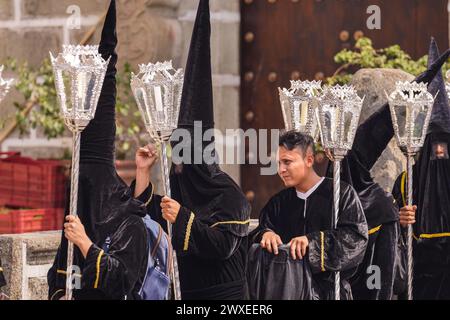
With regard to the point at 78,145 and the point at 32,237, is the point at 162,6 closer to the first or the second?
the point at 32,237

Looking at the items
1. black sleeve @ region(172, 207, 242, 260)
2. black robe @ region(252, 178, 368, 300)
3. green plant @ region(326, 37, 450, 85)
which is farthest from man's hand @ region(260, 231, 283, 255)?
green plant @ region(326, 37, 450, 85)

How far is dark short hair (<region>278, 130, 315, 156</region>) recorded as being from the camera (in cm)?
793

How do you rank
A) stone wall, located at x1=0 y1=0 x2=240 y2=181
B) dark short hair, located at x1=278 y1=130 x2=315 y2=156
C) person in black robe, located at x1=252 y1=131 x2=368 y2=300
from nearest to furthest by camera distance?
person in black robe, located at x1=252 y1=131 x2=368 y2=300
dark short hair, located at x1=278 y1=130 x2=315 y2=156
stone wall, located at x1=0 y1=0 x2=240 y2=181

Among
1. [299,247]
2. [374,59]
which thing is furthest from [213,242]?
[374,59]

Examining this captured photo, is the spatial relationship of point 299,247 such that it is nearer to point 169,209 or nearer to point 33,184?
point 169,209

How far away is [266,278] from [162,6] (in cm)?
398

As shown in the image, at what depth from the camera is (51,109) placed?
1102 cm

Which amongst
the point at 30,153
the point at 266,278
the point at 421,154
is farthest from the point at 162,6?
the point at 266,278

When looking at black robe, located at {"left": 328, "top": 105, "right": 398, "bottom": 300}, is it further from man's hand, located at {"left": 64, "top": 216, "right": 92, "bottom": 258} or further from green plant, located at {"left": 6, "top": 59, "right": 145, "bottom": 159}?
green plant, located at {"left": 6, "top": 59, "right": 145, "bottom": 159}

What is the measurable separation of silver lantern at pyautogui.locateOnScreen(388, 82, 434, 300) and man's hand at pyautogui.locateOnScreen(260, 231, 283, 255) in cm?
82

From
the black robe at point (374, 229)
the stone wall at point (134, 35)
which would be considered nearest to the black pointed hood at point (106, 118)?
the black robe at point (374, 229)

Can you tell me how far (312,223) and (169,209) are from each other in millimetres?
723

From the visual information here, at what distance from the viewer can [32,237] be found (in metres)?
8.55

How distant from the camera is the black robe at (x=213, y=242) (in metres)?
8.00
